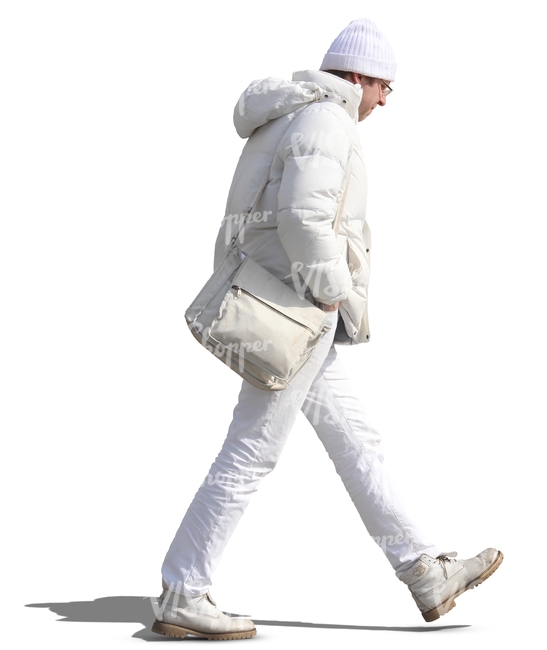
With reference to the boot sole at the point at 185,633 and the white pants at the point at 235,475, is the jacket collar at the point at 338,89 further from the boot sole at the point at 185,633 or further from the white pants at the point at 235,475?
the boot sole at the point at 185,633

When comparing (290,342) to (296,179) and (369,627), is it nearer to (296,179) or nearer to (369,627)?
(296,179)

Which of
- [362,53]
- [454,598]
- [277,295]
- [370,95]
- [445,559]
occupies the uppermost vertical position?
[362,53]

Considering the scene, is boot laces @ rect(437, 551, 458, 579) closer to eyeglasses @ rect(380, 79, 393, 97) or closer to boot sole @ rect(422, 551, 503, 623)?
boot sole @ rect(422, 551, 503, 623)

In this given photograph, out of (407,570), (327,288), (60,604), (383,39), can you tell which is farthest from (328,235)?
(60,604)

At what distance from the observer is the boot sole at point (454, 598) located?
7.00 m

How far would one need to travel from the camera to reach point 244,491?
6.68 metres

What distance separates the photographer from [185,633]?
6660mm

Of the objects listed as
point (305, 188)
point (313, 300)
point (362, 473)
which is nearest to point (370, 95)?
point (305, 188)

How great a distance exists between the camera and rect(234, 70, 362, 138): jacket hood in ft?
21.7

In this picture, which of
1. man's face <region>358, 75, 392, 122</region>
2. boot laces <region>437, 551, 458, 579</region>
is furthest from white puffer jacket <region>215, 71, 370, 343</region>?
boot laces <region>437, 551, 458, 579</region>

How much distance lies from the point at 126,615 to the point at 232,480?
1059 mm

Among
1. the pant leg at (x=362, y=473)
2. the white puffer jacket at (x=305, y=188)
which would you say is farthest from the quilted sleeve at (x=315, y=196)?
the pant leg at (x=362, y=473)

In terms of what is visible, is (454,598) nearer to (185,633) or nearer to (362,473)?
(362,473)

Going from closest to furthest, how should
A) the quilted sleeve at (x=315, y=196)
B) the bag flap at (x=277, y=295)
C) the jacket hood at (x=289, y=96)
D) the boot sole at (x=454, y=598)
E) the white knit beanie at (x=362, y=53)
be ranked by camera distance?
1. the quilted sleeve at (x=315, y=196)
2. the bag flap at (x=277, y=295)
3. the jacket hood at (x=289, y=96)
4. the white knit beanie at (x=362, y=53)
5. the boot sole at (x=454, y=598)
